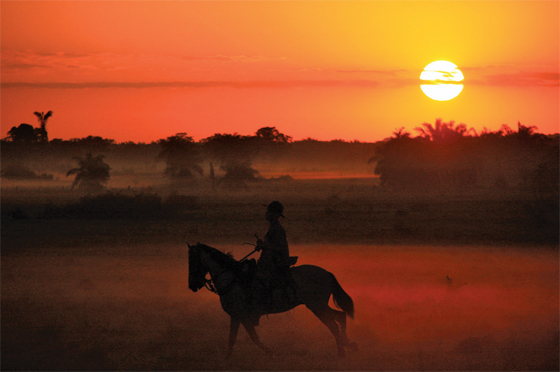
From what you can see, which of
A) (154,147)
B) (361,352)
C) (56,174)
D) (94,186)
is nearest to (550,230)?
(361,352)

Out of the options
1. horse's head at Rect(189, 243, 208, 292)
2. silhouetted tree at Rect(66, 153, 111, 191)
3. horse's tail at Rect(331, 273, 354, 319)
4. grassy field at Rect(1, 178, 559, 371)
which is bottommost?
grassy field at Rect(1, 178, 559, 371)

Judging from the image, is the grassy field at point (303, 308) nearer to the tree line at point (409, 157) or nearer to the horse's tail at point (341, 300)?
the horse's tail at point (341, 300)

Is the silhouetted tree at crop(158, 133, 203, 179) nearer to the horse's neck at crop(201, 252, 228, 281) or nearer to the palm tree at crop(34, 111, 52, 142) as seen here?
the palm tree at crop(34, 111, 52, 142)

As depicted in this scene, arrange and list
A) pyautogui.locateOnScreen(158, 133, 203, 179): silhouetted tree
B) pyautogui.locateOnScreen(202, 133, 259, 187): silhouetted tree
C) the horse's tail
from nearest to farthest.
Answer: the horse's tail < pyautogui.locateOnScreen(158, 133, 203, 179): silhouetted tree < pyautogui.locateOnScreen(202, 133, 259, 187): silhouetted tree

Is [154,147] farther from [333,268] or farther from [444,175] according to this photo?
[333,268]

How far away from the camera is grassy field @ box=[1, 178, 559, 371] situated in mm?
8273

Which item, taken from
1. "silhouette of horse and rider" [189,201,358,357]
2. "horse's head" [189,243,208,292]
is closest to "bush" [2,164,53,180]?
"horse's head" [189,243,208,292]

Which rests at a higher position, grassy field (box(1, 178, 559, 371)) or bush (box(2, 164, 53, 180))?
bush (box(2, 164, 53, 180))

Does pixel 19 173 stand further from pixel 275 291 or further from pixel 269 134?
pixel 275 291

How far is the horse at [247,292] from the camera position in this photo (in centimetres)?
820

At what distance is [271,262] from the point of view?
26.5 ft

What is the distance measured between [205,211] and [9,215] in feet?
34.4

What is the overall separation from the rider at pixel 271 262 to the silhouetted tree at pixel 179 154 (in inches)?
2105

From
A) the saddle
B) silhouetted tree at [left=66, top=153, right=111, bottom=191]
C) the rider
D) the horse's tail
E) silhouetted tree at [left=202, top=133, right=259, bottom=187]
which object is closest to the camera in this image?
the rider
